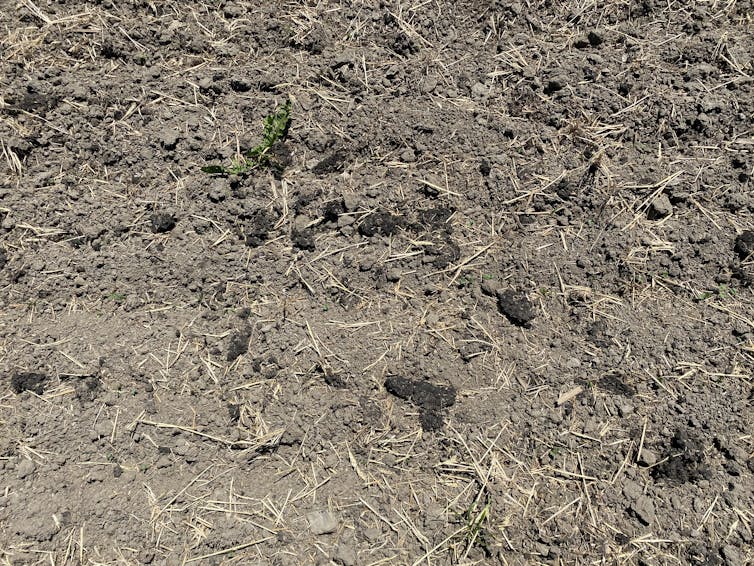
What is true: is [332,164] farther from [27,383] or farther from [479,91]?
[27,383]

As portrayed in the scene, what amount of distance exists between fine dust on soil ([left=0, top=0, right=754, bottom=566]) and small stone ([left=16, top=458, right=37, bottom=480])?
12 mm

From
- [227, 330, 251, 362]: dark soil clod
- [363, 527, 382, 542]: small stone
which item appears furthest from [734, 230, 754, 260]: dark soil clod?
[227, 330, 251, 362]: dark soil clod

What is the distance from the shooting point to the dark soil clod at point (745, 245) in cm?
238

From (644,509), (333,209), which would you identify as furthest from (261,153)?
(644,509)

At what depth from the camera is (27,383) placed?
2.24 meters

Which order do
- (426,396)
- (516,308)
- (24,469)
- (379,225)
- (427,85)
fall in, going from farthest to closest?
1. (427,85)
2. (379,225)
3. (516,308)
4. (426,396)
5. (24,469)

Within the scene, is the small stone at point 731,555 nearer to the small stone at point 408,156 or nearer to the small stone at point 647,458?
the small stone at point 647,458

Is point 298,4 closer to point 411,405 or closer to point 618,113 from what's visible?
point 618,113

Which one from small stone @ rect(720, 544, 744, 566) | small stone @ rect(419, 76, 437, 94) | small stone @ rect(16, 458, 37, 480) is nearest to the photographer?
small stone @ rect(720, 544, 744, 566)

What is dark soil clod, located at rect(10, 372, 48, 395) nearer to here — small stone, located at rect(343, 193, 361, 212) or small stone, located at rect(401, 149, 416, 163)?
small stone, located at rect(343, 193, 361, 212)

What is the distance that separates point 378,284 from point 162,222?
3.47ft

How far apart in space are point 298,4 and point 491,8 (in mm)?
1017

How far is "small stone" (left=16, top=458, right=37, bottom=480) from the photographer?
212 cm

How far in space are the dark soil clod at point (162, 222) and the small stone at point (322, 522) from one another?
1.44m
